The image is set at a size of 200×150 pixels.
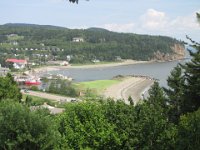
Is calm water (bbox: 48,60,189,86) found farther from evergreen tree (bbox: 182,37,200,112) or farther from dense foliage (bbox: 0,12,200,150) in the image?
dense foliage (bbox: 0,12,200,150)

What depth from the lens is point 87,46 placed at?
168000 millimetres

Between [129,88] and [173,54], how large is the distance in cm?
9212

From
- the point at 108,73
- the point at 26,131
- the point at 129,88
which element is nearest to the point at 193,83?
the point at 26,131

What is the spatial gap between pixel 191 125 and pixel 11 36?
189640mm

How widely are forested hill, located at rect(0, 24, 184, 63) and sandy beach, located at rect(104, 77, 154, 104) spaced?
2194 inches

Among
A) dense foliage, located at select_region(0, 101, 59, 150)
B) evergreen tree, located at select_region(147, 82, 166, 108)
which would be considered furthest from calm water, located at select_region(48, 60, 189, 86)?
dense foliage, located at select_region(0, 101, 59, 150)

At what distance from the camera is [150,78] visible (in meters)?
99.4

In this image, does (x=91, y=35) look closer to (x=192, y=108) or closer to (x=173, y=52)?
(x=173, y=52)

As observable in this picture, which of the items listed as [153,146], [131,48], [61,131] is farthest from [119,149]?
[131,48]

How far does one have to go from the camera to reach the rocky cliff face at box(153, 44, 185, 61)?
16176cm

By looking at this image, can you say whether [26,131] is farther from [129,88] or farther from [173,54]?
[173,54]

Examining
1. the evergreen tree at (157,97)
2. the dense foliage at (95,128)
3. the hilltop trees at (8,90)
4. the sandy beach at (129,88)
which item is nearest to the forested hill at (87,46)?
the sandy beach at (129,88)

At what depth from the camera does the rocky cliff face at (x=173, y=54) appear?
16176 centimetres

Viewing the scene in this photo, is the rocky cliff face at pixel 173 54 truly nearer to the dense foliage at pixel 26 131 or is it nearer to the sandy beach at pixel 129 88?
the sandy beach at pixel 129 88
